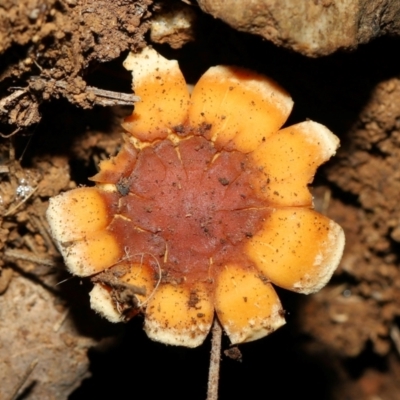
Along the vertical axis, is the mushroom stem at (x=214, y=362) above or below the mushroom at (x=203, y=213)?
below

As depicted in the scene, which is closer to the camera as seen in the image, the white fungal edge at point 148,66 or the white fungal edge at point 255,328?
the white fungal edge at point 255,328

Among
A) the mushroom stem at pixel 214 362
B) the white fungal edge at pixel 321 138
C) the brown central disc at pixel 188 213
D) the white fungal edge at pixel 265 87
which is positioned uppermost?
the white fungal edge at pixel 265 87

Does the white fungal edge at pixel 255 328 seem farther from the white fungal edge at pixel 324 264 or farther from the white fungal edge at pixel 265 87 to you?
the white fungal edge at pixel 265 87

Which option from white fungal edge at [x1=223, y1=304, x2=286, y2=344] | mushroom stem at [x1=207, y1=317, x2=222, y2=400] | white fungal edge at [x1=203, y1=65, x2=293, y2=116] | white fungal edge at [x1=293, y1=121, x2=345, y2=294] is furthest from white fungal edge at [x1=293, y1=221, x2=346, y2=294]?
white fungal edge at [x1=203, y1=65, x2=293, y2=116]

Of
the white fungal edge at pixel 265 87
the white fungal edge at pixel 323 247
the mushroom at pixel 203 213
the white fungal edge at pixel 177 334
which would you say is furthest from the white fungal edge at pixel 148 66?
Result: the white fungal edge at pixel 177 334

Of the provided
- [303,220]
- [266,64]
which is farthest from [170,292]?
[266,64]

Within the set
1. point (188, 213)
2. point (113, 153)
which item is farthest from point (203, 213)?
point (113, 153)

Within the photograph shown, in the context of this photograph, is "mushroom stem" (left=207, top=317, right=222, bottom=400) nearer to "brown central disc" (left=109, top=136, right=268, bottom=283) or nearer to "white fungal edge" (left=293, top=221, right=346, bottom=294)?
"brown central disc" (left=109, top=136, right=268, bottom=283)
